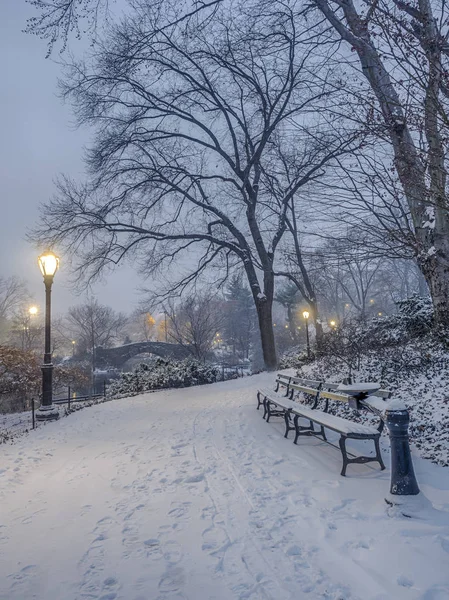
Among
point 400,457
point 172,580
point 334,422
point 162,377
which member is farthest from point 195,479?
point 162,377

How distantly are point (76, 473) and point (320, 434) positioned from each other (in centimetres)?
385

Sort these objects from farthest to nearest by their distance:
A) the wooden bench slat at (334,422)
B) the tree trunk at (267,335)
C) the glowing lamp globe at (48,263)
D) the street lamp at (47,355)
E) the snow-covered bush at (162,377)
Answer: the tree trunk at (267,335)
the snow-covered bush at (162,377)
the glowing lamp globe at (48,263)
the street lamp at (47,355)
the wooden bench slat at (334,422)

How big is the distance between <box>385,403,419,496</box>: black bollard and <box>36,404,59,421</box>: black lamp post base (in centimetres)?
891

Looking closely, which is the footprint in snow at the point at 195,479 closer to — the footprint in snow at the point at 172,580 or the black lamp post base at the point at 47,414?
the footprint in snow at the point at 172,580

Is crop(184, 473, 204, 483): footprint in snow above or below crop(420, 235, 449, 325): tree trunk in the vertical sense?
below

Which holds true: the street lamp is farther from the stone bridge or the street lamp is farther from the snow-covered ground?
the stone bridge

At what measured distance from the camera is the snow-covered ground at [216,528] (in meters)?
2.45

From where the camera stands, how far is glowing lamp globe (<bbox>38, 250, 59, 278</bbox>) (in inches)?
393

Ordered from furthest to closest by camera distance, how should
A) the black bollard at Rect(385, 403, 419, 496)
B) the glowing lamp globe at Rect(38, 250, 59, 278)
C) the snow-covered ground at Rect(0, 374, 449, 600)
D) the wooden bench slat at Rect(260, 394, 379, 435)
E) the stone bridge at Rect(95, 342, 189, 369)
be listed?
the stone bridge at Rect(95, 342, 189, 369) < the glowing lamp globe at Rect(38, 250, 59, 278) < the wooden bench slat at Rect(260, 394, 379, 435) < the black bollard at Rect(385, 403, 419, 496) < the snow-covered ground at Rect(0, 374, 449, 600)

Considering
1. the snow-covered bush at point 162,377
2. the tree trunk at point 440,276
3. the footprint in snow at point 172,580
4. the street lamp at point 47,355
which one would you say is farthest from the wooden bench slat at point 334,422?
the snow-covered bush at point 162,377

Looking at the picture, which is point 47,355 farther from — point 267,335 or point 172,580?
point 267,335

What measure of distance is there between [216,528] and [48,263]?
8802 millimetres

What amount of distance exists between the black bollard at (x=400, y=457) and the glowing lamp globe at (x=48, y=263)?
9.25 m

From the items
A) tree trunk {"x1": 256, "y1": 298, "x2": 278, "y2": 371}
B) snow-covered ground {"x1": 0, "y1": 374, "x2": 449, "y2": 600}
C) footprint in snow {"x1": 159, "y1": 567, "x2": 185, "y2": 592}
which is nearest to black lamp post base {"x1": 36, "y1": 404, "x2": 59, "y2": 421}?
snow-covered ground {"x1": 0, "y1": 374, "x2": 449, "y2": 600}
